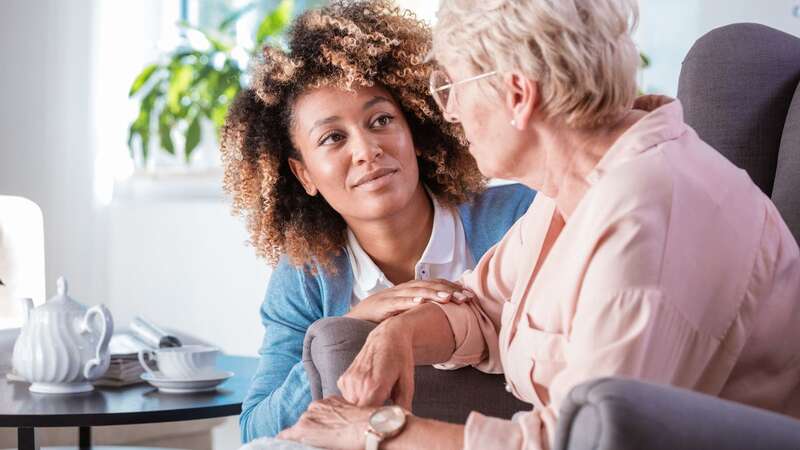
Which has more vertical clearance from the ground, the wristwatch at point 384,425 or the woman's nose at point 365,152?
the woman's nose at point 365,152

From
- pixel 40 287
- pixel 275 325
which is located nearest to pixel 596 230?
pixel 275 325

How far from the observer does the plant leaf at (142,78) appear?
4.27 m

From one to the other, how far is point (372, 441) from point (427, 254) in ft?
2.44

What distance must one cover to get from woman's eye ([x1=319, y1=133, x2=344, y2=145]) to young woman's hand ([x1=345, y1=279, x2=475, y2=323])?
415mm

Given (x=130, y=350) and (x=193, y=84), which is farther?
(x=193, y=84)

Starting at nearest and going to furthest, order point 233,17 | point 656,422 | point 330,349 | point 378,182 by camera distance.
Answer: point 656,422 → point 330,349 → point 378,182 → point 233,17

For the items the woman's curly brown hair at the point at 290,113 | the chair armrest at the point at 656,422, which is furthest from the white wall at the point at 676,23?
the chair armrest at the point at 656,422

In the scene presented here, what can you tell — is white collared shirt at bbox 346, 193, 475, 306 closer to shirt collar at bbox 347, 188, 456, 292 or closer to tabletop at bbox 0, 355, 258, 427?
shirt collar at bbox 347, 188, 456, 292

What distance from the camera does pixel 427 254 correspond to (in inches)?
77.9

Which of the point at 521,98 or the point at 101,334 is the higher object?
the point at 521,98

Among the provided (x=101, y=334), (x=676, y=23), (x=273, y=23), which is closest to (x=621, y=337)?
(x=101, y=334)

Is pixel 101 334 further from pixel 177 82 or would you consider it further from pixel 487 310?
pixel 177 82

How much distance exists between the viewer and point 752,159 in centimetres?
168

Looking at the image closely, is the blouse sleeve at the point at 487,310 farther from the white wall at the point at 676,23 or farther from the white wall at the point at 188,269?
the white wall at the point at 188,269
